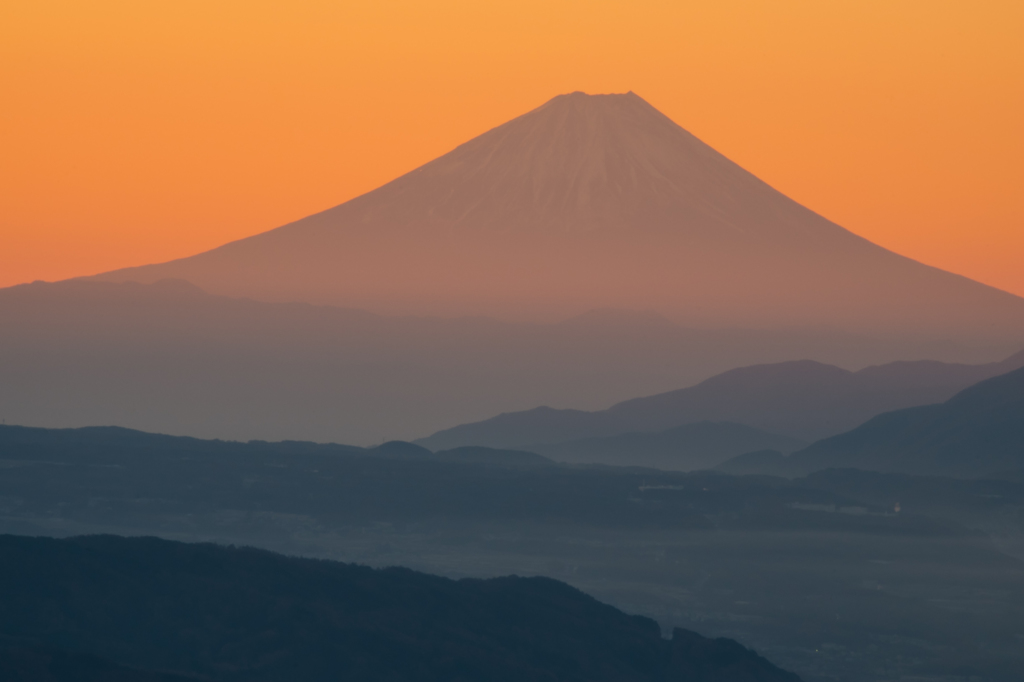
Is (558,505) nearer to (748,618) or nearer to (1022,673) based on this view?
(748,618)

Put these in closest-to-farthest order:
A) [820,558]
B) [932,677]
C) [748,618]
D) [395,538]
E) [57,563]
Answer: [57,563], [932,677], [748,618], [820,558], [395,538]

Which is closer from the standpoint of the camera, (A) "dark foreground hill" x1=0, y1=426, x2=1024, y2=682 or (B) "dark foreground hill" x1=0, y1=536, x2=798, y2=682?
(B) "dark foreground hill" x1=0, y1=536, x2=798, y2=682

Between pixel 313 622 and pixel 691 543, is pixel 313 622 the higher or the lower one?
the lower one

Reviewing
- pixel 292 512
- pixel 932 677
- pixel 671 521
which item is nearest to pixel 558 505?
pixel 671 521

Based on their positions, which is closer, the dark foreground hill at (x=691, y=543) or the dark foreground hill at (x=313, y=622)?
the dark foreground hill at (x=313, y=622)

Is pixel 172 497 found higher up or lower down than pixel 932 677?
higher up

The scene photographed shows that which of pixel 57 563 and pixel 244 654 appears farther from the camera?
pixel 57 563

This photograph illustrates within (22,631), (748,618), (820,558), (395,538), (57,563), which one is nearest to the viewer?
(22,631)

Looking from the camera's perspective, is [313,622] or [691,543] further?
[691,543]
